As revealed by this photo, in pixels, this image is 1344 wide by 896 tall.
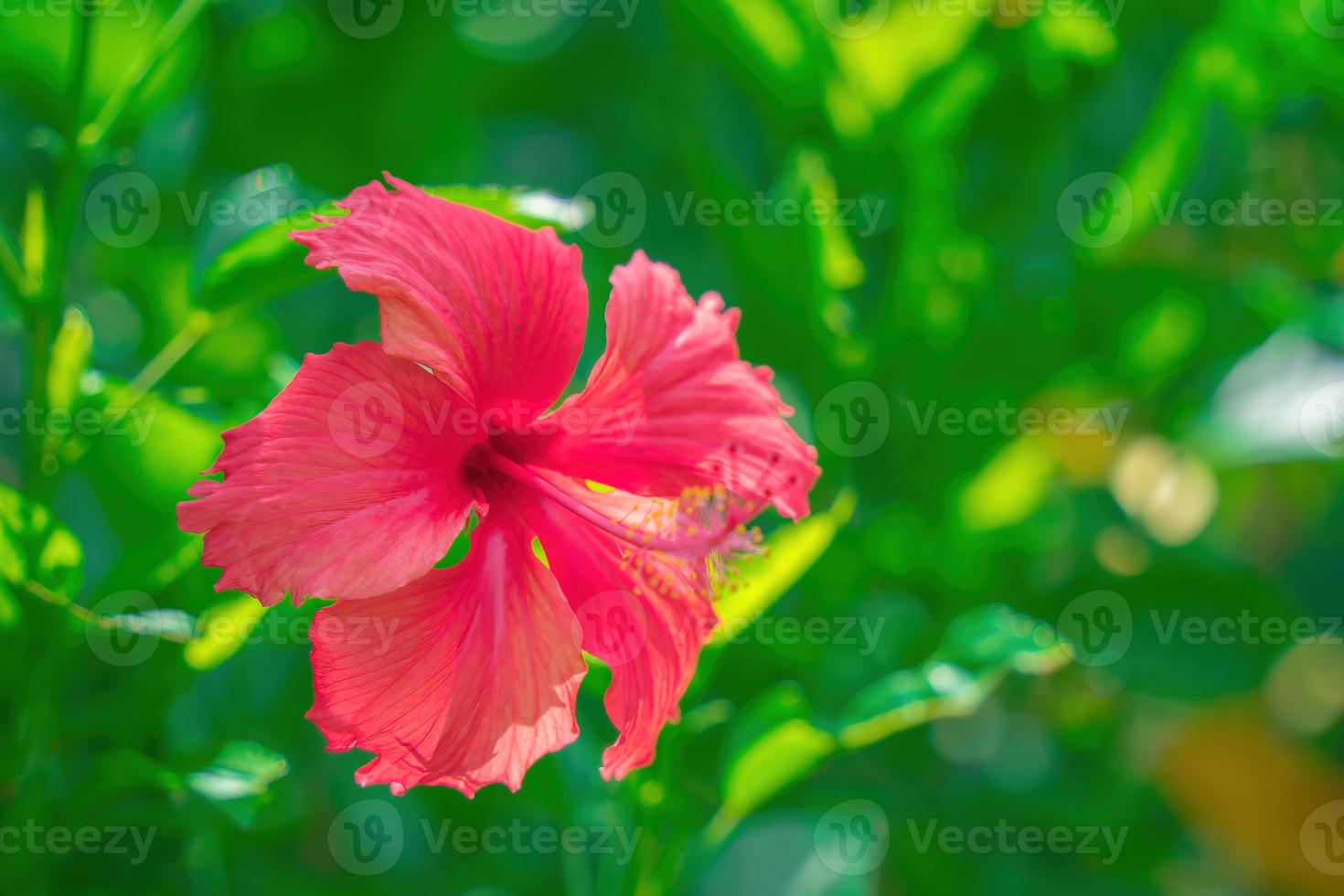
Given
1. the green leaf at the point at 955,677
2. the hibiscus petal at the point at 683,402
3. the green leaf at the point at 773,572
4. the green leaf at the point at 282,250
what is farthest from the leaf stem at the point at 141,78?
→ the green leaf at the point at 955,677

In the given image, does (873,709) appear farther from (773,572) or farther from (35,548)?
(35,548)

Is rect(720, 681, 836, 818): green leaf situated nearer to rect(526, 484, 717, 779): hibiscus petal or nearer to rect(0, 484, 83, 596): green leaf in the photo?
rect(526, 484, 717, 779): hibiscus petal

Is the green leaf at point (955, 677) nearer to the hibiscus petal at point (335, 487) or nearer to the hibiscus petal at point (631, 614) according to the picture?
the hibiscus petal at point (631, 614)

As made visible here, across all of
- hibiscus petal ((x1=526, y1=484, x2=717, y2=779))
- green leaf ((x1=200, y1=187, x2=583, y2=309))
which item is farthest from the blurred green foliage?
hibiscus petal ((x1=526, y1=484, x2=717, y2=779))

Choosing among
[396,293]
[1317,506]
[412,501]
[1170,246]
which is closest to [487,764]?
[412,501]

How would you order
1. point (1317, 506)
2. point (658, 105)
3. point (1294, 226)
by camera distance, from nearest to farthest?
point (658, 105) → point (1294, 226) → point (1317, 506)

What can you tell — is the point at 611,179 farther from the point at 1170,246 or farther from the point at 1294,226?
the point at 1294,226
